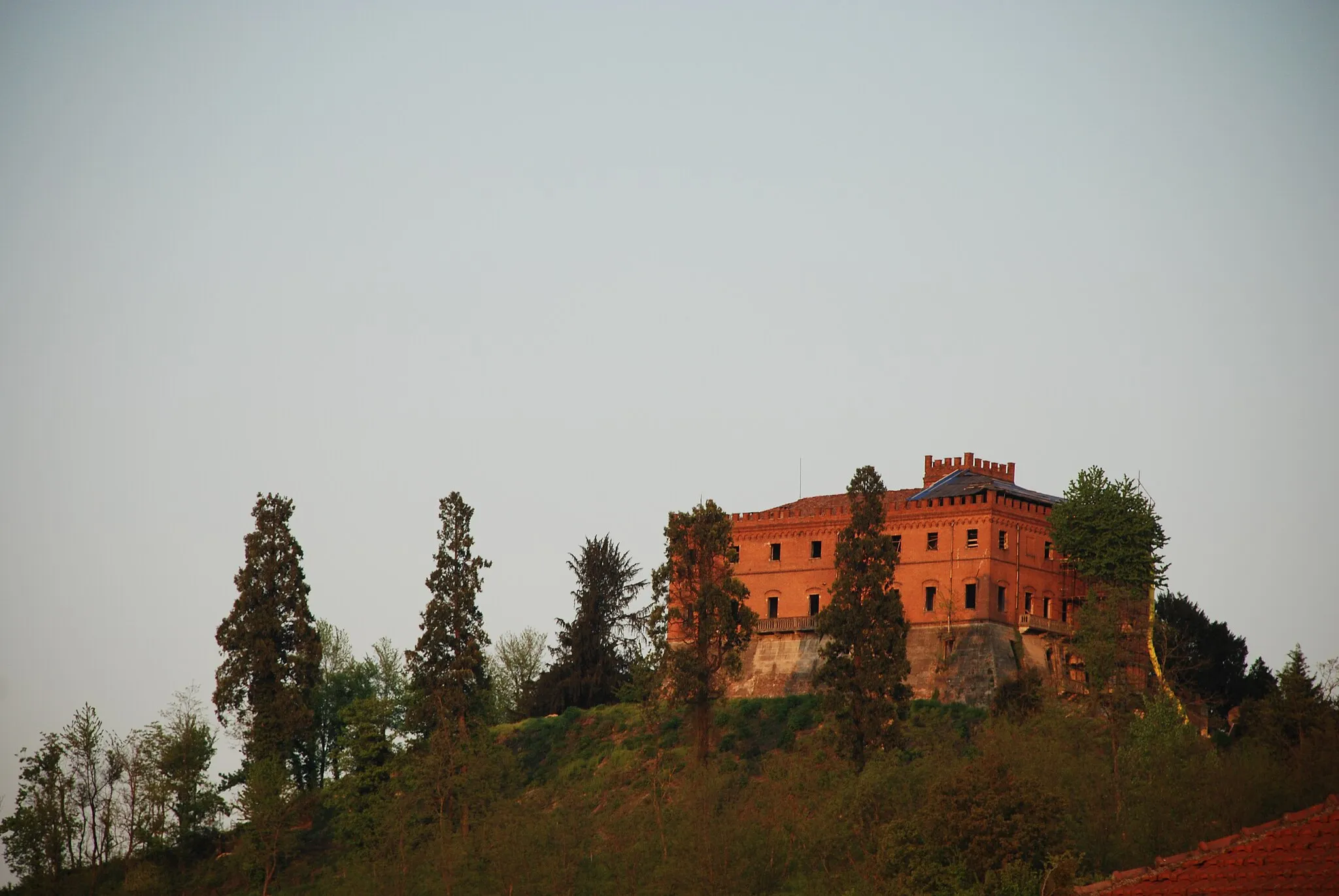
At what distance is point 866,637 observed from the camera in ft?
199

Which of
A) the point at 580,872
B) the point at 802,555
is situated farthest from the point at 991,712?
the point at 580,872

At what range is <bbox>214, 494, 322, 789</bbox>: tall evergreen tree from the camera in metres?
68.2

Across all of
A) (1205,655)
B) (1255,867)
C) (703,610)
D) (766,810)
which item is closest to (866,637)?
(703,610)

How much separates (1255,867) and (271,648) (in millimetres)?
44314

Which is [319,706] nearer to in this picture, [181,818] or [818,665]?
[181,818]

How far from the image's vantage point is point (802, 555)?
240 ft

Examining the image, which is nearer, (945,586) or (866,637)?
(866,637)

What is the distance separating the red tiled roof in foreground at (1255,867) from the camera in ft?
105

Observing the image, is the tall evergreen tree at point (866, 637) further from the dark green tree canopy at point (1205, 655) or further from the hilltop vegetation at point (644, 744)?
the dark green tree canopy at point (1205, 655)

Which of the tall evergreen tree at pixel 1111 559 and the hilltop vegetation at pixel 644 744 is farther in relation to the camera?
the tall evergreen tree at pixel 1111 559

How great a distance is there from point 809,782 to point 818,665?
16974 mm

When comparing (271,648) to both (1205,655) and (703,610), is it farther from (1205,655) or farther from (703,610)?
(1205,655)

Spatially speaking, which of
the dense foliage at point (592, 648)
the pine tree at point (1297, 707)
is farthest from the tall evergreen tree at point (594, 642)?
the pine tree at point (1297, 707)

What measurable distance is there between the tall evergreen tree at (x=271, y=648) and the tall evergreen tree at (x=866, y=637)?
841 inches
